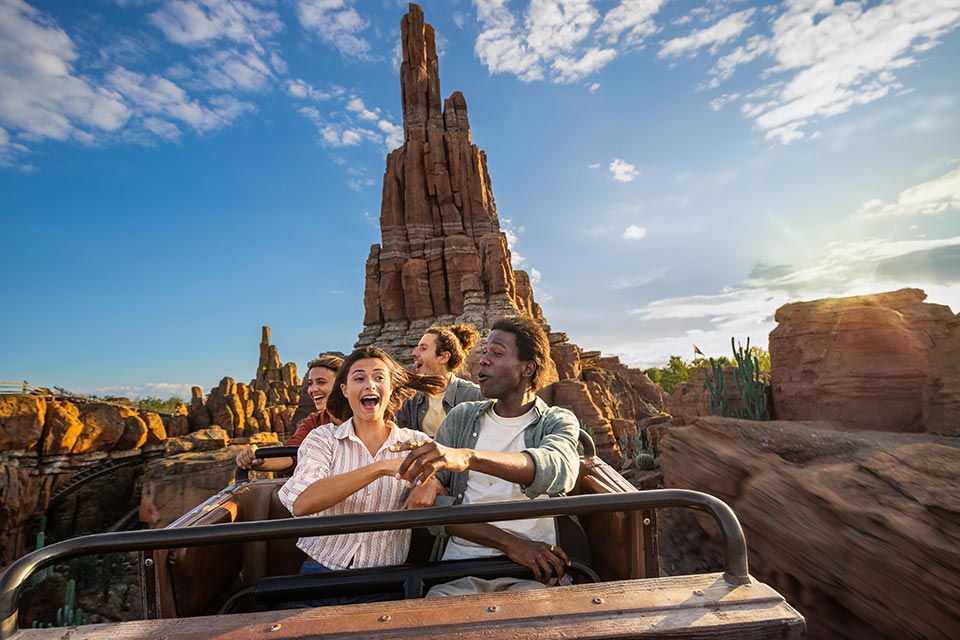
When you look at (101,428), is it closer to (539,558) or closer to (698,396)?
(698,396)

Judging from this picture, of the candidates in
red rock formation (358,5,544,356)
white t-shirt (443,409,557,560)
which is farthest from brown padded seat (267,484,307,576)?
red rock formation (358,5,544,356)

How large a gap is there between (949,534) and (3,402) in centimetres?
2620

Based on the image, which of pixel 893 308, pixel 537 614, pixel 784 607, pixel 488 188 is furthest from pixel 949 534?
pixel 488 188

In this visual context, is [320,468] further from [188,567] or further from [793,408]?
[793,408]

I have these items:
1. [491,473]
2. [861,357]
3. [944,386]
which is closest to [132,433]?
[491,473]

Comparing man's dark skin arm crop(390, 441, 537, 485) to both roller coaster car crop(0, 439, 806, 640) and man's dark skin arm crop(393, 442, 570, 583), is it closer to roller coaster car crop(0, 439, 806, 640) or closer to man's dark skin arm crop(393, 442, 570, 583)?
man's dark skin arm crop(393, 442, 570, 583)

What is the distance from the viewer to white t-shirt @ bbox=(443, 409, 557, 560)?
209 centimetres

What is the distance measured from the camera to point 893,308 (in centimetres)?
710

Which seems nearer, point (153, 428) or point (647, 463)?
point (647, 463)

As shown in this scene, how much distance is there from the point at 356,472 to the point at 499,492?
2.22 feet

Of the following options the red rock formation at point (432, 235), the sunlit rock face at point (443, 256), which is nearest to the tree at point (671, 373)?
the sunlit rock face at point (443, 256)

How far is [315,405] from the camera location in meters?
3.89

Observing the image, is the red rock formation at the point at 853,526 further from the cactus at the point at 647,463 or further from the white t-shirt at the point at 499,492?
the cactus at the point at 647,463

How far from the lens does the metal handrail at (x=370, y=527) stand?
1294 millimetres
